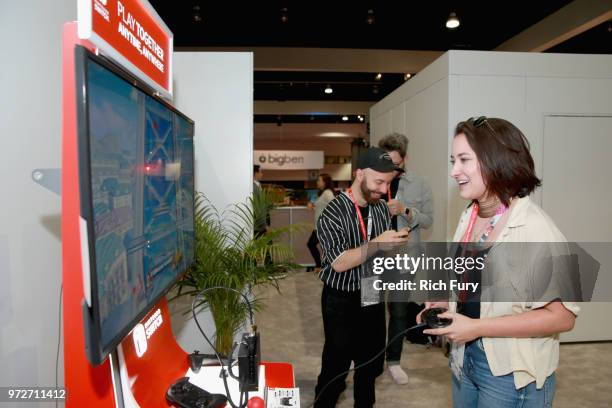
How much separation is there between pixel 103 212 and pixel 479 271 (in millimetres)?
1068

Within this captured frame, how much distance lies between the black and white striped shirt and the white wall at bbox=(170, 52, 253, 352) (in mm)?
954

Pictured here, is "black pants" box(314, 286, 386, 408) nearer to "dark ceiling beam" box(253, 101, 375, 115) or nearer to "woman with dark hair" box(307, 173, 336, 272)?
"woman with dark hair" box(307, 173, 336, 272)

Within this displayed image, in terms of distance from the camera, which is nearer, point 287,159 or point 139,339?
point 139,339

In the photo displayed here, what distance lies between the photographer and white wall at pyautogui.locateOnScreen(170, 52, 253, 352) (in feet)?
8.91

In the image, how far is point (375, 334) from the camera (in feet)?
6.82

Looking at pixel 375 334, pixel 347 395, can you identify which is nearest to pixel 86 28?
pixel 375 334

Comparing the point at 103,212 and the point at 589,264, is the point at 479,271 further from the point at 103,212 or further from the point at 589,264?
the point at 103,212

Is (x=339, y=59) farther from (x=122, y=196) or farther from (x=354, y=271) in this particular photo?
(x=122, y=196)

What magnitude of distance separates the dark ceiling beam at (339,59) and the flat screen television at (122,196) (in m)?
6.27

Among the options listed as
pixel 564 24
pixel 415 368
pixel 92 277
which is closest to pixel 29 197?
pixel 92 277

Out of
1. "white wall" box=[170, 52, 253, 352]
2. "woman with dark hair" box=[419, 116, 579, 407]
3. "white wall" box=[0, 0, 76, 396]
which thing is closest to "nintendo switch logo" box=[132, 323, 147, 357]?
"woman with dark hair" box=[419, 116, 579, 407]

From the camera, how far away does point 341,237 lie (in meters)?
1.94

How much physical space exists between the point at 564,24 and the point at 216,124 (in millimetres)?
5229

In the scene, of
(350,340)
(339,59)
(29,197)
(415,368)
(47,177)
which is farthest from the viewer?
(339,59)
